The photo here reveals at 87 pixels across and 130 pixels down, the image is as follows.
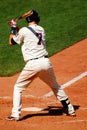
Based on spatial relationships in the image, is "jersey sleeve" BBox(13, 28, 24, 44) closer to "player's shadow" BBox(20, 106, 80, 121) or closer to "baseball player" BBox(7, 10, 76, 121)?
"baseball player" BBox(7, 10, 76, 121)

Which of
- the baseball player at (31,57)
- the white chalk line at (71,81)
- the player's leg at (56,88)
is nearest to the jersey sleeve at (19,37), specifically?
the baseball player at (31,57)

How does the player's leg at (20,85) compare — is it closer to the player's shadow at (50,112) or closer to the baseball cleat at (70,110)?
the player's shadow at (50,112)

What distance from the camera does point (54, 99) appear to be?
11.3m

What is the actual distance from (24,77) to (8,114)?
1204 mm

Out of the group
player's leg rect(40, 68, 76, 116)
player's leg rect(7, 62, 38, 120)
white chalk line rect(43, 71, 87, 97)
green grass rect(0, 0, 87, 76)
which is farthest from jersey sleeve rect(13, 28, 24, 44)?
green grass rect(0, 0, 87, 76)

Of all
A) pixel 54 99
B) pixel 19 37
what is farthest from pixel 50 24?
pixel 19 37

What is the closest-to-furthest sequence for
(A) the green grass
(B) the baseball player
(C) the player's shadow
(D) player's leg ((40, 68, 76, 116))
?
(B) the baseball player, (D) player's leg ((40, 68, 76, 116)), (C) the player's shadow, (A) the green grass

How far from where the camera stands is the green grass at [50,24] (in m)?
16.2

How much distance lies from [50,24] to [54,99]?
9.93m

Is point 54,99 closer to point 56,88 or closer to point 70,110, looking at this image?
point 70,110

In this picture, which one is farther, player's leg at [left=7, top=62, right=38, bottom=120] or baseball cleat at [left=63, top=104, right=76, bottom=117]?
baseball cleat at [left=63, top=104, right=76, bottom=117]

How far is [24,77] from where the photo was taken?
9.09 metres

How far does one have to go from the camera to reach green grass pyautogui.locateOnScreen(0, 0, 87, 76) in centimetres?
1623

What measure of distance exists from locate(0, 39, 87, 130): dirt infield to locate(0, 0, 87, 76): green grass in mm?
1319
